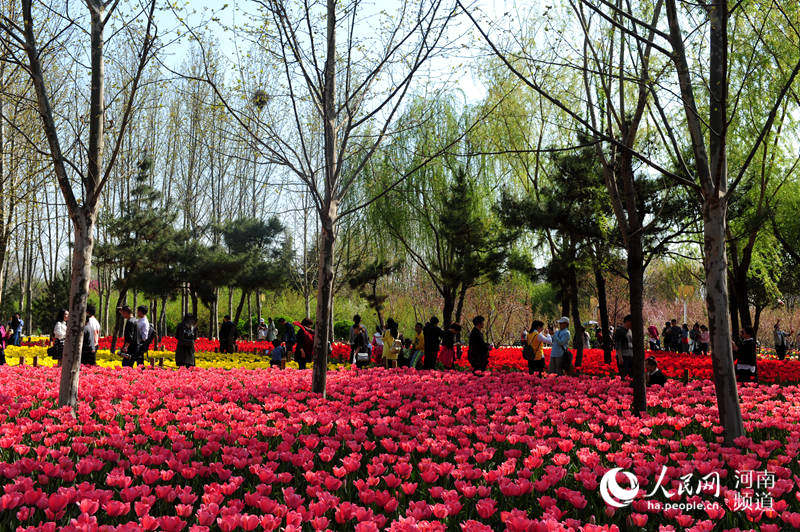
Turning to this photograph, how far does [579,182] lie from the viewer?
15609 millimetres

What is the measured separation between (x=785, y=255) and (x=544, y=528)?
30.2 meters

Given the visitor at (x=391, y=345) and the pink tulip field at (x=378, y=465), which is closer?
the pink tulip field at (x=378, y=465)

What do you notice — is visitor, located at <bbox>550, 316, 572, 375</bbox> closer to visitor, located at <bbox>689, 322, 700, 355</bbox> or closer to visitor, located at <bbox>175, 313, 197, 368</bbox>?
visitor, located at <bbox>175, 313, 197, 368</bbox>

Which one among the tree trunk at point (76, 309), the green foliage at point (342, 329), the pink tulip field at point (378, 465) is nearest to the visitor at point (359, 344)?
the pink tulip field at point (378, 465)

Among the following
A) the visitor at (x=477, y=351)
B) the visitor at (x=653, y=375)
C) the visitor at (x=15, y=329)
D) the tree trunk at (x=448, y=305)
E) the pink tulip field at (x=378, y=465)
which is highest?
the tree trunk at (x=448, y=305)

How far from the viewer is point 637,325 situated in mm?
6645

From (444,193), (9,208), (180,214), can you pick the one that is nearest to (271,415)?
(9,208)

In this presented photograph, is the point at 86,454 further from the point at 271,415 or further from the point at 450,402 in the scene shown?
the point at 450,402

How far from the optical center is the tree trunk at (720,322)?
15.7 ft

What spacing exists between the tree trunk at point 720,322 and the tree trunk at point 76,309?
6.22 meters

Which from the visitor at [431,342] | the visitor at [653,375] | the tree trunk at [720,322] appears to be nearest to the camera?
the tree trunk at [720,322]

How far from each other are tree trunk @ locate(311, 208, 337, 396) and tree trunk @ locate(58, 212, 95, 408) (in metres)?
2.70

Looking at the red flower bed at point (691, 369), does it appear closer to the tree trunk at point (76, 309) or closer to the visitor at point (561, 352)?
the visitor at point (561, 352)

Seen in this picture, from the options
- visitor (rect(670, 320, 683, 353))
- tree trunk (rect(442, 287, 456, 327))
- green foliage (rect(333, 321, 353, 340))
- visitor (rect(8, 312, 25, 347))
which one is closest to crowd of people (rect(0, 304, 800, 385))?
tree trunk (rect(442, 287, 456, 327))
